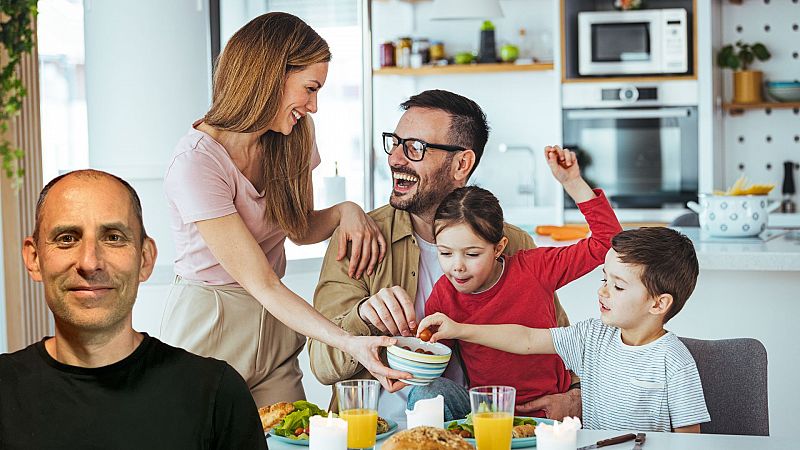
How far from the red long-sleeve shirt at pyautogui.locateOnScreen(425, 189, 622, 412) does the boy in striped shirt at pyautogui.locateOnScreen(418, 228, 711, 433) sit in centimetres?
10

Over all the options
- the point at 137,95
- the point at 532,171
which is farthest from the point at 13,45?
the point at 532,171

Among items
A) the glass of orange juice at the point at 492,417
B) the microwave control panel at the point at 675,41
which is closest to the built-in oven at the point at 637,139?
the microwave control panel at the point at 675,41

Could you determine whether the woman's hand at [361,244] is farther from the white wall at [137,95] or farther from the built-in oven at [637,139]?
the built-in oven at [637,139]

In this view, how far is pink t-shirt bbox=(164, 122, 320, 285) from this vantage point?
215cm

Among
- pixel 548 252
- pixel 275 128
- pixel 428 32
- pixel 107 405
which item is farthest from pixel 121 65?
pixel 428 32

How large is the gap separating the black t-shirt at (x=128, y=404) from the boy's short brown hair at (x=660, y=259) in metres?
0.99

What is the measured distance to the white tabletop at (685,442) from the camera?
172 centimetres

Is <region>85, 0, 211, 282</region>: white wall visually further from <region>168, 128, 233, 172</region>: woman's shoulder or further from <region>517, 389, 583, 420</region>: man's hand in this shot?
<region>517, 389, 583, 420</region>: man's hand

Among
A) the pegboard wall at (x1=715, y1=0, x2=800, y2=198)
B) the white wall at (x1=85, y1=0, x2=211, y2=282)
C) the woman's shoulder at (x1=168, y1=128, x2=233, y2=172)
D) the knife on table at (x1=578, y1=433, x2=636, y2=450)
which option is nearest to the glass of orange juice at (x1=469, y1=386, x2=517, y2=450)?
the knife on table at (x1=578, y1=433, x2=636, y2=450)

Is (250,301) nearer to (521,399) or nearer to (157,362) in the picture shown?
(521,399)

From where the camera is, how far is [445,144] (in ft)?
7.87

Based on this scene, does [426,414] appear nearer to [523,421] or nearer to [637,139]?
[523,421]

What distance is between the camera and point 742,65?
5.56 metres

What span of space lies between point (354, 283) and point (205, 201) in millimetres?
433
